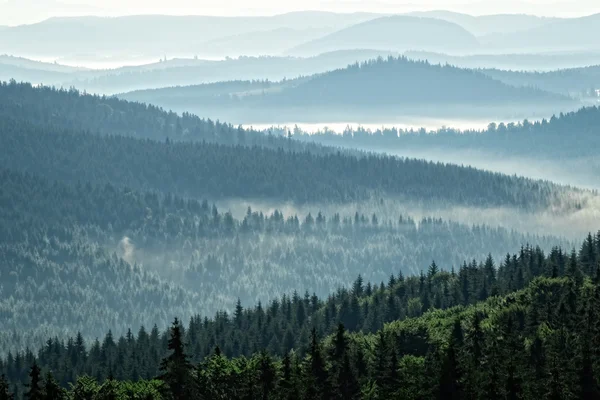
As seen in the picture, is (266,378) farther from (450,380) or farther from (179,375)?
(179,375)

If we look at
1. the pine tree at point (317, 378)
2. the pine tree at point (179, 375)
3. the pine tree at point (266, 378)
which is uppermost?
the pine tree at point (179, 375)

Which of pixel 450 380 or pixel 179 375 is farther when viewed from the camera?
pixel 450 380

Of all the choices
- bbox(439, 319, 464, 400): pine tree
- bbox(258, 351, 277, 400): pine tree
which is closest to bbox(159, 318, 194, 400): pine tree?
bbox(439, 319, 464, 400): pine tree

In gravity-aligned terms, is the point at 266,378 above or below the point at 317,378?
below

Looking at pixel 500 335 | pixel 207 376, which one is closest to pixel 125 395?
pixel 207 376

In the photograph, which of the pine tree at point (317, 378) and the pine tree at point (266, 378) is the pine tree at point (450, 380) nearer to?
the pine tree at point (317, 378)

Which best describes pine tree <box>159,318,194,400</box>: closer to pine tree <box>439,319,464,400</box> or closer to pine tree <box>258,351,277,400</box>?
pine tree <box>439,319,464,400</box>

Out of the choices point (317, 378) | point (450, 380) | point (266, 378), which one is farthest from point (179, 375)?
point (266, 378)

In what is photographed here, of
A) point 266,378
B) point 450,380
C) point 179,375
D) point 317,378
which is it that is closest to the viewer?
point 179,375

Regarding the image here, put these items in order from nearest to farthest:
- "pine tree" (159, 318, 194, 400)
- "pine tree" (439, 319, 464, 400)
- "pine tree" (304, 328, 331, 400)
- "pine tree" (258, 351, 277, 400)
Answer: "pine tree" (159, 318, 194, 400) < "pine tree" (439, 319, 464, 400) < "pine tree" (304, 328, 331, 400) < "pine tree" (258, 351, 277, 400)

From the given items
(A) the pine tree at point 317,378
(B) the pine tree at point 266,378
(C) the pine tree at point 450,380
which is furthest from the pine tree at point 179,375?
(B) the pine tree at point 266,378

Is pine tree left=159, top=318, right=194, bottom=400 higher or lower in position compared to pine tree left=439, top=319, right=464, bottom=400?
higher

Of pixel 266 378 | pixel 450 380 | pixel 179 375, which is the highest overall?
pixel 179 375

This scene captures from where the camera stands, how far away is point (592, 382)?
140500mm
